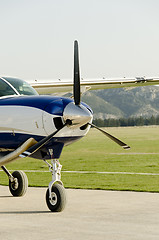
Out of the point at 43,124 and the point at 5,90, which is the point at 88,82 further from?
the point at 43,124

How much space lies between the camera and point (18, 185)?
41.0 feet

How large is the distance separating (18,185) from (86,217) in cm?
390

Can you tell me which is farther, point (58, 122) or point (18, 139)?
point (18, 139)

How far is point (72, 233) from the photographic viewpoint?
7602 millimetres

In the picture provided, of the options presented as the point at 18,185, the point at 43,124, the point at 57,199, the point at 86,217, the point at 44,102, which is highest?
the point at 44,102

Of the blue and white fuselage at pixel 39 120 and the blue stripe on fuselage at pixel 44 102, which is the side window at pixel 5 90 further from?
the blue stripe on fuselage at pixel 44 102

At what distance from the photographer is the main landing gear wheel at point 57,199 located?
965 cm

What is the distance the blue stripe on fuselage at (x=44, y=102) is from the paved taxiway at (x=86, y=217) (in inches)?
80.3

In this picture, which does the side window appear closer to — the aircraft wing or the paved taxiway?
the paved taxiway

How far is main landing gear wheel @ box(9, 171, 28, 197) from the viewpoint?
1234cm

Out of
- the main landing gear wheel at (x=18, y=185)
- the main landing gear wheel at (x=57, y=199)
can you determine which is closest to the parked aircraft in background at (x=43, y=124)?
the main landing gear wheel at (x=57, y=199)

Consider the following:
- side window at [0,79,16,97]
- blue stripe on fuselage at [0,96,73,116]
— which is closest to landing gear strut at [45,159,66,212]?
blue stripe on fuselage at [0,96,73,116]

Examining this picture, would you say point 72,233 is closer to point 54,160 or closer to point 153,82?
point 54,160

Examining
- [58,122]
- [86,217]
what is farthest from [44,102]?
[86,217]
